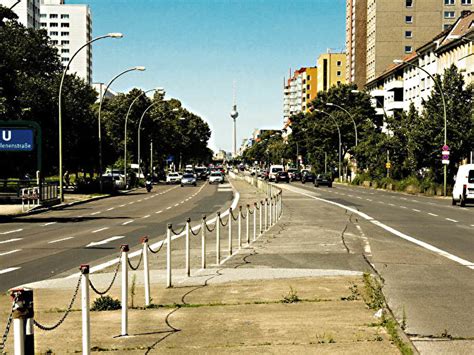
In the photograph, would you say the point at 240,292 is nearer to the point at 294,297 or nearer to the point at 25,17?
the point at 294,297

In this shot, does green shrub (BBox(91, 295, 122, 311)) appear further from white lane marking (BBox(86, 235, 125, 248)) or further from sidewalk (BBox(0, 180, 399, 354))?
white lane marking (BBox(86, 235, 125, 248))

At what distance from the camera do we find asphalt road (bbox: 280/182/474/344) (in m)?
8.84

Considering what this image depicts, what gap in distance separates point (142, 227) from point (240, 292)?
1571 cm

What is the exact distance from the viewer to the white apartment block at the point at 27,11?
6280 inches

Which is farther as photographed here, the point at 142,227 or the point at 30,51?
the point at 30,51

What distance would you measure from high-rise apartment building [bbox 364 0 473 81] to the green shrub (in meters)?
119

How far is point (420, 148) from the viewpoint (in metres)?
56.3

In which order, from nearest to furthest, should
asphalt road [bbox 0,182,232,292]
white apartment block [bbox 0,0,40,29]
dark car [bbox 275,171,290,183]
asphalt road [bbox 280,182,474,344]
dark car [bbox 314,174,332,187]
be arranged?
1. asphalt road [bbox 280,182,474,344]
2. asphalt road [bbox 0,182,232,292]
3. dark car [bbox 314,174,332,187]
4. dark car [bbox 275,171,290,183]
5. white apartment block [bbox 0,0,40,29]

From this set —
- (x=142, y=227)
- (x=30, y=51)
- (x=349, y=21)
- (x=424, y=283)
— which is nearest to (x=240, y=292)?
(x=424, y=283)

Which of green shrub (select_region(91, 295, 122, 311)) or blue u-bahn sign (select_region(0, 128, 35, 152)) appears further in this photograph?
blue u-bahn sign (select_region(0, 128, 35, 152))

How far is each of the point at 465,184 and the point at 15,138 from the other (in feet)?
73.8

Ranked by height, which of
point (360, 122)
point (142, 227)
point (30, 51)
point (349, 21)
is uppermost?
point (349, 21)

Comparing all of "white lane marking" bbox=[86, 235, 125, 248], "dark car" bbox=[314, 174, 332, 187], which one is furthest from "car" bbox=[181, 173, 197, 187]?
"white lane marking" bbox=[86, 235, 125, 248]

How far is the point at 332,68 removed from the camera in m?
185
